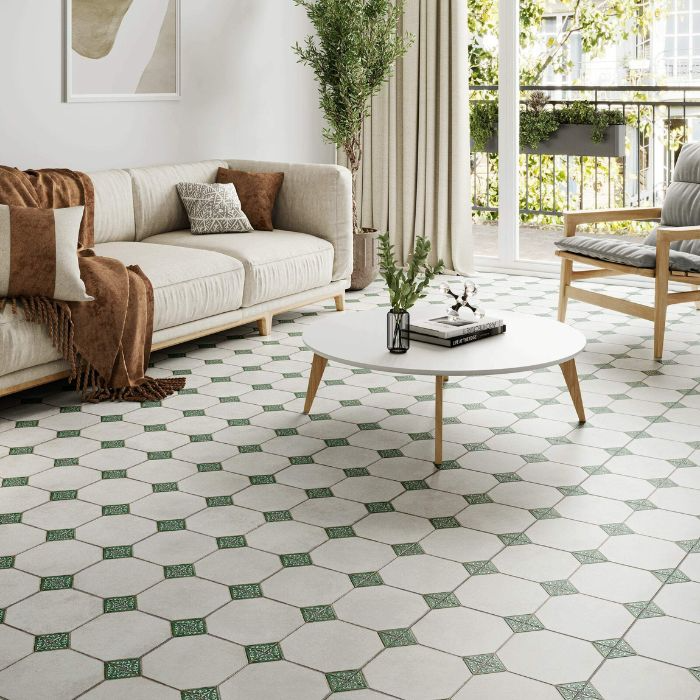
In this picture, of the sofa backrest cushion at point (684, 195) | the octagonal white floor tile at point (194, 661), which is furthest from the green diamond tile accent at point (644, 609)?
the sofa backrest cushion at point (684, 195)

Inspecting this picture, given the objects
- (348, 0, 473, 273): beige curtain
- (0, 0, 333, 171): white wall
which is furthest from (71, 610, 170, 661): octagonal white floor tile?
(348, 0, 473, 273): beige curtain

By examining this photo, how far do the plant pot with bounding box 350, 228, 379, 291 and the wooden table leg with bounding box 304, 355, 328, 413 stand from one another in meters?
2.24

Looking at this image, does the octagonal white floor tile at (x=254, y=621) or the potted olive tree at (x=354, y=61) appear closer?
the octagonal white floor tile at (x=254, y=621)

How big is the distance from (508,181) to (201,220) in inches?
88.8

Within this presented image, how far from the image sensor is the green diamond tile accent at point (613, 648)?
2.29 m

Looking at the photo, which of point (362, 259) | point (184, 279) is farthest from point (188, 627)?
point (362, 259)

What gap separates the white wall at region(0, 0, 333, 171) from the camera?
488cm

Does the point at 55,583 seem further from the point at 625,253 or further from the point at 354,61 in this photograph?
the point at 354,61

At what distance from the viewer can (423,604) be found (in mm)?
2525

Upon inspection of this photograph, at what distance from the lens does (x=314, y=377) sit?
391cm

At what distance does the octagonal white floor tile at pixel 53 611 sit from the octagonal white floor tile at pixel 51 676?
0.13 meters

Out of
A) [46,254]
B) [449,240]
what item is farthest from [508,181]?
[46,254]

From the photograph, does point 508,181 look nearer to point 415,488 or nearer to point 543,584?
point 415,488

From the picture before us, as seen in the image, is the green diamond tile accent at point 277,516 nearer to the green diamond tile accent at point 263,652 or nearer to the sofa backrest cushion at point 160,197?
the green diamond tile accent at point 263,652
